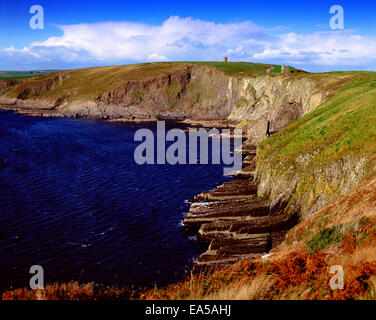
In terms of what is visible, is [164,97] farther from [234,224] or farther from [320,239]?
[320,239]

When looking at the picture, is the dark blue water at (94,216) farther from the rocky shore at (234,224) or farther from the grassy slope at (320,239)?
the grassy slope at (320,239)

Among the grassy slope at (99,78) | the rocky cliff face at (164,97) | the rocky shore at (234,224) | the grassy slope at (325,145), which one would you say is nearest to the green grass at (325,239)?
the rocky shore at (234,224)

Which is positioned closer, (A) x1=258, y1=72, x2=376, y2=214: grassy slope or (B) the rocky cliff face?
(A) x1=258, y1=72, x2=376, y2=214: grassy slope

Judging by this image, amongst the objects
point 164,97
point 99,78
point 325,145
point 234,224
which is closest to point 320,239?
point 234,224

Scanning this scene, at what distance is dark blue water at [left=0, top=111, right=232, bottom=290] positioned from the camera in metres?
29.4

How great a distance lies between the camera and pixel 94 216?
40.0m

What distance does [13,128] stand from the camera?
108 metres

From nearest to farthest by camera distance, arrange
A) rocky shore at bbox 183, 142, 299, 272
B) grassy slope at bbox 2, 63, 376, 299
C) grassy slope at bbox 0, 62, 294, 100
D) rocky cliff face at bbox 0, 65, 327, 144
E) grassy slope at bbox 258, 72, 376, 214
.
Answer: grassy slope at bbox 2, 63, 376, 299 → rocky shore at bbox 183, 142, 299, 272 → grassy slope at bbox 258, 72, 376, 214 → rocky cliff face at bbox 0, 65, 327, 144 → grassy slope at bbox 0, 62, 294, 100

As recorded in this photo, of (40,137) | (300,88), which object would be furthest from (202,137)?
(40,137)

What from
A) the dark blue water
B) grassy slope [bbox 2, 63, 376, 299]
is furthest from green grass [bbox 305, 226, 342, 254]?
the dark blue water

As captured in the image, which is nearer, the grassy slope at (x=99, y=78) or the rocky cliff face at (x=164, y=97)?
the rocky cliff face at (x=164, y=97)

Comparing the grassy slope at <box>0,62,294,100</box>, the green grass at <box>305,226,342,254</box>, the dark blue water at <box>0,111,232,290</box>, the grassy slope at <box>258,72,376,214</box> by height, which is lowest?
the dark blue water at <box>0,111,232,290</box>

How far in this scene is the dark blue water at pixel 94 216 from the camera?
29391mm

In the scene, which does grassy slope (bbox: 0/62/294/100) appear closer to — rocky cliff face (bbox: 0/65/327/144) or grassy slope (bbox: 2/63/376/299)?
rocky cliff face (bbox: 0/65/327/144)
